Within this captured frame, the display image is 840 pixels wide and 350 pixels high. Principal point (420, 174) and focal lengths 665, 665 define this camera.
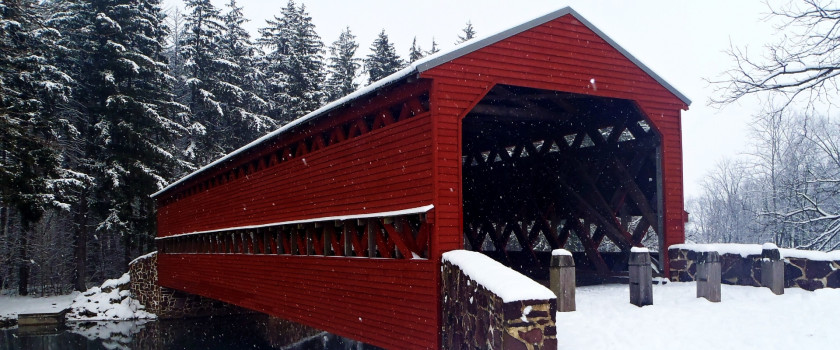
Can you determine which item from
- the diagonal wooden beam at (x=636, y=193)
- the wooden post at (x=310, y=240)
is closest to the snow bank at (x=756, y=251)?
the diagonal wooden beam at (x=636, y=193)

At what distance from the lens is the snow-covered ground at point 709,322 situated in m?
7.38

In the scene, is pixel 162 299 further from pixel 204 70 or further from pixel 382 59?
pixel 382 59

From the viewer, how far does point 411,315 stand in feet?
29.7

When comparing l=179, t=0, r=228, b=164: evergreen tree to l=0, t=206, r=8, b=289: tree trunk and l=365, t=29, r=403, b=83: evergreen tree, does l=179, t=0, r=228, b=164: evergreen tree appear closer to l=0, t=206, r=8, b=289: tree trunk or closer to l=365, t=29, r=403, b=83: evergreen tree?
l=365, t=29, r=403, b=83: evergreen tree

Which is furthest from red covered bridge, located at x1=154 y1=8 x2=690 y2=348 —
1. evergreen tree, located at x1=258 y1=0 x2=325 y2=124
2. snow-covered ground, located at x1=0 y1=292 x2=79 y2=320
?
evergreen tree, located at x1=258 y1=0 x2=325 y2=124

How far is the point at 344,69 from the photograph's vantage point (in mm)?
39094

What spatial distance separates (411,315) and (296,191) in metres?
4.87

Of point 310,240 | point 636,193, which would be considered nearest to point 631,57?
point 636,193

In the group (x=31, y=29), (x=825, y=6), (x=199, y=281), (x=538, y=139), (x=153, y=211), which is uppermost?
(x=31, y=29)

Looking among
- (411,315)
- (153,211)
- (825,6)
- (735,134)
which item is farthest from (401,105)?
(735,134)

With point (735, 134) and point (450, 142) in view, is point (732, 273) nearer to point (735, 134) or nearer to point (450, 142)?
point (450, 142)

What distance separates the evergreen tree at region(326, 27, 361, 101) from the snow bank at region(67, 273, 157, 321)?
14842 millimetres

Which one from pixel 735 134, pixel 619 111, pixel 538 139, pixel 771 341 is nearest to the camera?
pixel 771 341

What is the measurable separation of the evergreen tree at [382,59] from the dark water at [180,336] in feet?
52.0
